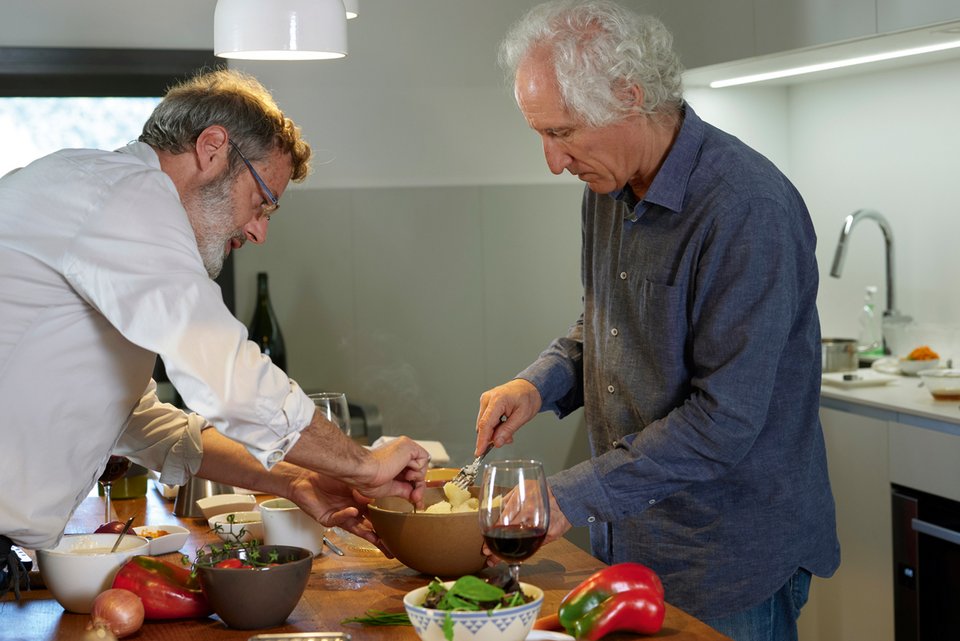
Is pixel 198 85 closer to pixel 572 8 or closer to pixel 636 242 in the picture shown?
pixel 572 8

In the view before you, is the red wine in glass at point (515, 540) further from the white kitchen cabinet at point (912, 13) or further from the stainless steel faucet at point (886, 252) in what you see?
the stainless steel faucet at point (886, 252)

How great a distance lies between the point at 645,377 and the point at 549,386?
0.29m

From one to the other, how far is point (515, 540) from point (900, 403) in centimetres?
198

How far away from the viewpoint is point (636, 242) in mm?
1968

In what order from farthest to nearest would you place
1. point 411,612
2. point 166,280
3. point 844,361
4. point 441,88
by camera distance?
point 441,88, point 844,361, point 166,280, point 411,612

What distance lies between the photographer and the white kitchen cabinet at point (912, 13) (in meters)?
2.72

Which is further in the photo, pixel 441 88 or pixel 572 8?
pixel 441 88

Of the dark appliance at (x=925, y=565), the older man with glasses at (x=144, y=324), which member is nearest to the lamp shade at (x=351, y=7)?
the older man with glasses at (x=144, y=324)

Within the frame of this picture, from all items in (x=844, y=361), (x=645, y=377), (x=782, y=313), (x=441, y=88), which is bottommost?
(x=844, y=361)

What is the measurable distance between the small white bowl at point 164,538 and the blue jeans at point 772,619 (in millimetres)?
881

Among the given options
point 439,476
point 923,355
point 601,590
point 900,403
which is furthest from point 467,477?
point 923,355

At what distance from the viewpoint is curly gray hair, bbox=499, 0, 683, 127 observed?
180cm

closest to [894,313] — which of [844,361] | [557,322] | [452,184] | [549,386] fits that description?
[844,361]

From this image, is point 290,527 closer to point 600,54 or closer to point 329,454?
point 329,454
